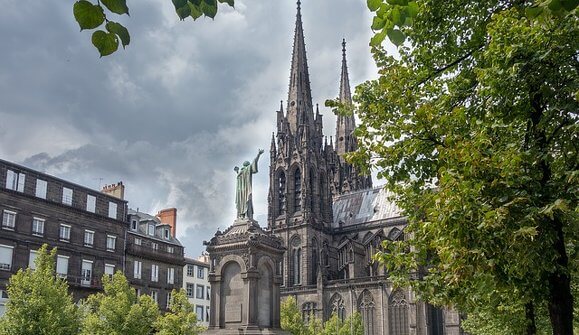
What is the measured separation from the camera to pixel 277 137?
86.4 metres

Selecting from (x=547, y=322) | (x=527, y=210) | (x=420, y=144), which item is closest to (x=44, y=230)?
(x=547, y=322)

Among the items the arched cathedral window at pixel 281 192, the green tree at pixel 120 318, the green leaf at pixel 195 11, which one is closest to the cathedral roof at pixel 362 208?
the arched cathedral window at pixel 281 192

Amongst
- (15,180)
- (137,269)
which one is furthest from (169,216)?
(15,180)

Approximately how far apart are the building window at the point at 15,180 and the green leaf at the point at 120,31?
44.1 metres

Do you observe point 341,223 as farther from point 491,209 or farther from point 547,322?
point 491,209

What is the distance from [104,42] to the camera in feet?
14.3

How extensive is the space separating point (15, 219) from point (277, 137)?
46.2 m

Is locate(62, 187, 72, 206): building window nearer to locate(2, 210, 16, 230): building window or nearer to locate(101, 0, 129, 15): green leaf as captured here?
locate(2, 210, 16, 230): building window

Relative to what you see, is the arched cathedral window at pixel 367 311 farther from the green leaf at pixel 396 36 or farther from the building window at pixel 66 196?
the green leaf at pixel 396 36

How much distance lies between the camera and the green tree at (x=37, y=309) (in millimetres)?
29547

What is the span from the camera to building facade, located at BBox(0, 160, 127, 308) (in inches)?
1737

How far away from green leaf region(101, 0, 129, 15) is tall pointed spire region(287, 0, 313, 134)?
8275cm

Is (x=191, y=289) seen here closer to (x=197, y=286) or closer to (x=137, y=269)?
(x=197, y=286)

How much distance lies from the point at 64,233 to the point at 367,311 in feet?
126
